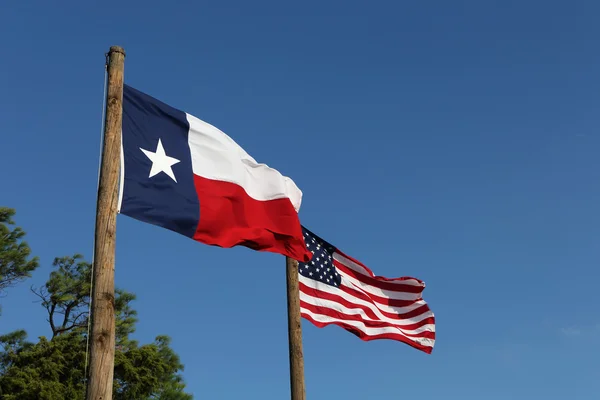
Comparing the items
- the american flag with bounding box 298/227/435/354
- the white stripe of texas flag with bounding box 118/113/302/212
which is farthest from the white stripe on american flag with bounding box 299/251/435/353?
the white stripe of texas flag with bounding box 118/113/302/212

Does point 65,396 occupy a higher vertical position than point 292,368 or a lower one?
higher

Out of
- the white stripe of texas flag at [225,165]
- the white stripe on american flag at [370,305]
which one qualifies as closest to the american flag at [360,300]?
the white stripe on american flag at [370,305]

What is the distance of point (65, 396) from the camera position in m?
31.5

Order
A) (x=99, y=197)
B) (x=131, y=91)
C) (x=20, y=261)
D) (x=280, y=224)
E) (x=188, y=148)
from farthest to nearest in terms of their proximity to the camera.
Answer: (x=20, y=261) < (x=280, y=224) < (x=188, y=148) < (x=131, y=91) < (x=99, y=197)

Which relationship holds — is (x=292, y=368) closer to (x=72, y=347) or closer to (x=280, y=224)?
(x=280, y=224)

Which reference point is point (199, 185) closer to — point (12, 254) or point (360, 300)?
point (360, 300)

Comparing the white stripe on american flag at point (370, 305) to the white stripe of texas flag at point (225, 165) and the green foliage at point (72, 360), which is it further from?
the green foliage at point (72, 360)

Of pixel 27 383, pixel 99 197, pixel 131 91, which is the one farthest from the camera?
pixel 27 383

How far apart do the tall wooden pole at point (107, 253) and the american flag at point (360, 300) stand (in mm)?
6610

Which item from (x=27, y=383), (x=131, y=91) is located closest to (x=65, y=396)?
(x=27, y=383)

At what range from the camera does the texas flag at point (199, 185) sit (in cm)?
1040

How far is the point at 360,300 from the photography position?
55.3 ft

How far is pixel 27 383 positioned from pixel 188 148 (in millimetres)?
22571

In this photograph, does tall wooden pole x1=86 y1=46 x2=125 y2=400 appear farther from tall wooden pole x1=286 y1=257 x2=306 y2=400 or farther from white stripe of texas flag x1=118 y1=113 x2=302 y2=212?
tall wooden pole x1=286 y1=257 x2=306 y2=400
